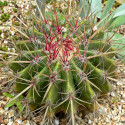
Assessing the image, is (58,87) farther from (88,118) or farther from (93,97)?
(88,118)

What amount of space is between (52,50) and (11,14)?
138cm

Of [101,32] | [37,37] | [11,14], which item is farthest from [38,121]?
[11,14]

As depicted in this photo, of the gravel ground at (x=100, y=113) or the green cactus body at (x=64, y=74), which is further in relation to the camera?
the gravel ground at (x=100, y=113)

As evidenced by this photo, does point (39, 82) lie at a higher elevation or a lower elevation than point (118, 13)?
lower

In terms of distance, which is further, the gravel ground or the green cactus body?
the gravel ground

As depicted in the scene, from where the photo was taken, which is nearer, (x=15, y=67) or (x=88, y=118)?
(x=15, y=67)

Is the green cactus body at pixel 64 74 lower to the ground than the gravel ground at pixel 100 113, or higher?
higher

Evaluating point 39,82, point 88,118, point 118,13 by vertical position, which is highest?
point 118,13

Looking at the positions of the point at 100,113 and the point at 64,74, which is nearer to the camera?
the point at 64,74

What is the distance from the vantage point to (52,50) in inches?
53.7

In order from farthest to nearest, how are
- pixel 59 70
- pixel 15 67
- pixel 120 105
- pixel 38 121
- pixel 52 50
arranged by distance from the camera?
pixel 120 105, pixel 38 121, pixel 15 67, pixel 52 50, pixel 59 70

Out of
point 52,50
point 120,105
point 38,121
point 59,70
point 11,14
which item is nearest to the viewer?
point 59,70

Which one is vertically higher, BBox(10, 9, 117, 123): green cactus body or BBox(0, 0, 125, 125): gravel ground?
BBox(10, 9, 117, 123): green cactus body

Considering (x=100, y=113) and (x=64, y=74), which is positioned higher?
(x=64, y=74)
